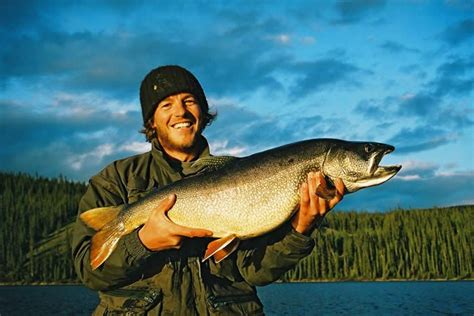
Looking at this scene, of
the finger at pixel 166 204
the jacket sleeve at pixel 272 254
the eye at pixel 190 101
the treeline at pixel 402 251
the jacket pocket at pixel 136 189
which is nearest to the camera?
the finger at pixel 166 204

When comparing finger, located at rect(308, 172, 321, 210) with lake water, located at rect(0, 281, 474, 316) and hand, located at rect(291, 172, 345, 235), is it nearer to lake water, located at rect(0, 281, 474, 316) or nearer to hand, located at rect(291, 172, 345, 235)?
hand, located at rect(291, 172, 345, 235)

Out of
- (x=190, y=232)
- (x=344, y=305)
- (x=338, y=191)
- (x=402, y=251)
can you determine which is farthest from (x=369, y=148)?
(x=402, y=251)

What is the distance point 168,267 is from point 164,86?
1647mm

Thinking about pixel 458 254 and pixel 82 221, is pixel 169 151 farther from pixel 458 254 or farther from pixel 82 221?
pixel 458 254

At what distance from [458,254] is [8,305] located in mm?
41063

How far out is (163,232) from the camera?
4418 millimetres

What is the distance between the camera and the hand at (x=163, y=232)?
14.4 feet

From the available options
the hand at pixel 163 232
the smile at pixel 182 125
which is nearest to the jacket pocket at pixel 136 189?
the hand at pixel 163 232

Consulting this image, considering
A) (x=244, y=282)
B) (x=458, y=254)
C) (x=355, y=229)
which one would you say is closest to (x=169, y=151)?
(x=244, y=282)

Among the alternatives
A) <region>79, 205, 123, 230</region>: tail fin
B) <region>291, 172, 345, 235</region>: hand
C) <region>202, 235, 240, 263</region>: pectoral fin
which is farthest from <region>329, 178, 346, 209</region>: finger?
<region>79, 205, 123, 230</region>: tail fin

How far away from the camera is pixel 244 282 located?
15.8ft

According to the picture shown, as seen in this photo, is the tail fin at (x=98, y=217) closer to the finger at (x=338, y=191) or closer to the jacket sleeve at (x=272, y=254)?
the jacket sleeve at (x=272, y=254)

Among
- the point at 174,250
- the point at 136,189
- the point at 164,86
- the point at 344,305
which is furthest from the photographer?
the point at 344,305

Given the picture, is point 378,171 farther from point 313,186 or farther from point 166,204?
point 166,204
